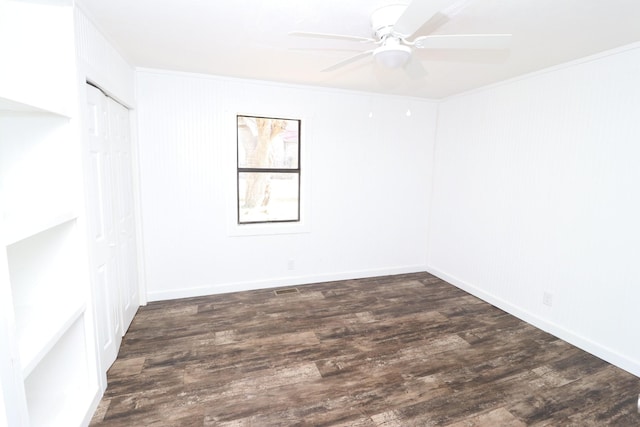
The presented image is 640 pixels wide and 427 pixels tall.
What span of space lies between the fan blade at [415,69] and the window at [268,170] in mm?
1402

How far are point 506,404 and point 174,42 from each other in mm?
3526

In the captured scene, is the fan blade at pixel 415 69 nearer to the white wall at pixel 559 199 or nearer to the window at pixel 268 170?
the white wall at pixel 559 199

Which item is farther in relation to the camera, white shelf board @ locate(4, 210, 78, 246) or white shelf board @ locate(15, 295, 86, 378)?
white shelf board @ locate(15, 295, 86, 378)

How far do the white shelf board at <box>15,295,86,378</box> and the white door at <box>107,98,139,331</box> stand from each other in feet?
2.96

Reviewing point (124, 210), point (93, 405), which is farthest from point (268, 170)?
point (93, 405)

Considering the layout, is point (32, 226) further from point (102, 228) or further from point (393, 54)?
point (393, 54)

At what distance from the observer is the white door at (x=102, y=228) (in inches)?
78.0

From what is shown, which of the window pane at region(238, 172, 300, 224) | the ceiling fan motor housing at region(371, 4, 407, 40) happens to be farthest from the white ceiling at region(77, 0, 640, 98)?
the window pane at region(238, 172, 300, 224)

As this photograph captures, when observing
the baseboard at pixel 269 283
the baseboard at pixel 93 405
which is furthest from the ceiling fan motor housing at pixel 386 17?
the baseboard at pixel 269 283

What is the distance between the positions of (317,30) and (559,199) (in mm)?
2598

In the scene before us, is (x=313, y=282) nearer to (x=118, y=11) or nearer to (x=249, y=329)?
(x=249, y=329)

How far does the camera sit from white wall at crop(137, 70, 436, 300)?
10.7 feet

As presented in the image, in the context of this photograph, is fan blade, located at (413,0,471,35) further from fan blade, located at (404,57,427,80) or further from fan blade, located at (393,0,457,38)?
fan blade, located at (404,57,427,80)

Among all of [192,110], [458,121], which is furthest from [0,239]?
[458,121]
